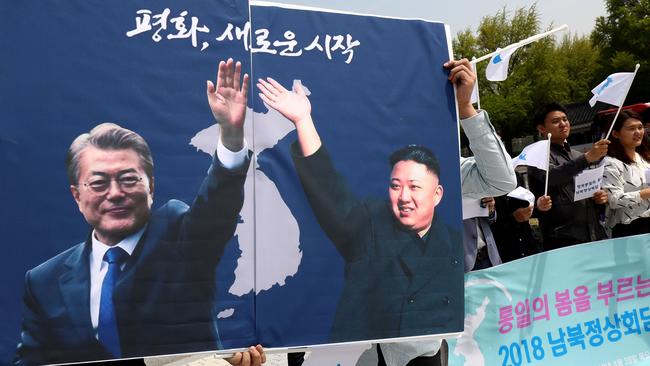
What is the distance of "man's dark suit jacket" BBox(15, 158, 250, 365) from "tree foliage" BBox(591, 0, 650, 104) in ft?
89.9

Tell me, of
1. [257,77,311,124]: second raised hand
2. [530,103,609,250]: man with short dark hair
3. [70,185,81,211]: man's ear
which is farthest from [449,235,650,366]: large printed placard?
[70,185,81,211]: man's ear

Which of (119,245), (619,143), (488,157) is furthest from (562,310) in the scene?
(119,245)

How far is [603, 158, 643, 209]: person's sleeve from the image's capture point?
4637mm

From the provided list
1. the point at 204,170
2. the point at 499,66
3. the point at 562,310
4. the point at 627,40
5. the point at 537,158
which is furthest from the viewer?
the point at 627,40

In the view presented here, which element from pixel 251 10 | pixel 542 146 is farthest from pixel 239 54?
pixel 542 146

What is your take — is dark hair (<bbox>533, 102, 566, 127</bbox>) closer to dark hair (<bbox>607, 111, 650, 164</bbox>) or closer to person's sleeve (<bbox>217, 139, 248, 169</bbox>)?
dark hair (<bbox>607, 111, 650, 164</bbox>)

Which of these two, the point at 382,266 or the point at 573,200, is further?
the point at 573,200

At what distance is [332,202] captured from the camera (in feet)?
8.14

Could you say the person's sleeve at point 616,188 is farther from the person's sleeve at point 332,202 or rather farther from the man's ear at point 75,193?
the man's ear at point 75,193

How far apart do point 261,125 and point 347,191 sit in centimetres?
42

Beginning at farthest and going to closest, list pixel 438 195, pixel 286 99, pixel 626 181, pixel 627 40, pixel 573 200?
pixel 627 40 < pixel 626 181 < pixel 573 200 < pixel 438 195 < pixel 286 99

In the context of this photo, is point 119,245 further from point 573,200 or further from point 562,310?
point 573,200

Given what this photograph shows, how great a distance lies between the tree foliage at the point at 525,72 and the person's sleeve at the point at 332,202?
26.0 metres

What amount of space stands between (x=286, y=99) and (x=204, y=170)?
1.36ft
